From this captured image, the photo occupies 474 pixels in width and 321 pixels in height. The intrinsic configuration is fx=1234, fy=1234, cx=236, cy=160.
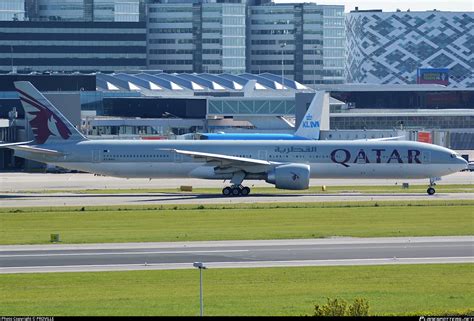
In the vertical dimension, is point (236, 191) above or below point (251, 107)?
below

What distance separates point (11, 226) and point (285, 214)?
16.1 metres

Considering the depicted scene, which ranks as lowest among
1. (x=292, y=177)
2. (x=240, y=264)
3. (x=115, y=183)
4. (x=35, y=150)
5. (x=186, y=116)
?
(x=115, y=183)

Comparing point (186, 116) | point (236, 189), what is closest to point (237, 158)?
point (236, 189)

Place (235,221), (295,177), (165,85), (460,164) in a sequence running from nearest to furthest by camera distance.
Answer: (235,221) < (295,177) < (460,164) < (165,85)

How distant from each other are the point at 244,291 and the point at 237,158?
45078 millimetres

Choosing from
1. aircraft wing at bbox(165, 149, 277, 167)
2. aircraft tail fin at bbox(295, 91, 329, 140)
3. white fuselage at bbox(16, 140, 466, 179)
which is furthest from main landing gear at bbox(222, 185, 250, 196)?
aircraft tail fin at bbox(295, 91, 329, 140)

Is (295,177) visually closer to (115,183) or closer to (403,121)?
(115,183)

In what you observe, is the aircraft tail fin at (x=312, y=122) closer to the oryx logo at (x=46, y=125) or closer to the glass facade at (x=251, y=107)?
the glass facade at (x=251, y=107)

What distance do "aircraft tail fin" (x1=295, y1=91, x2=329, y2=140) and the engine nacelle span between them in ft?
135

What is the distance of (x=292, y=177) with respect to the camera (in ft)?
290

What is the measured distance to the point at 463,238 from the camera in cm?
5944

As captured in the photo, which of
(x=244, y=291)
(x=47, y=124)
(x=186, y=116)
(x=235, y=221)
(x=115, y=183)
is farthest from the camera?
(x=186, y=116)

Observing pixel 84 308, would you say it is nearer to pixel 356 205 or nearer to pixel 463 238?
pixel 463 238

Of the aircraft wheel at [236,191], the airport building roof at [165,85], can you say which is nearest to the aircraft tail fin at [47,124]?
the aircraft wheel at [236,191]
